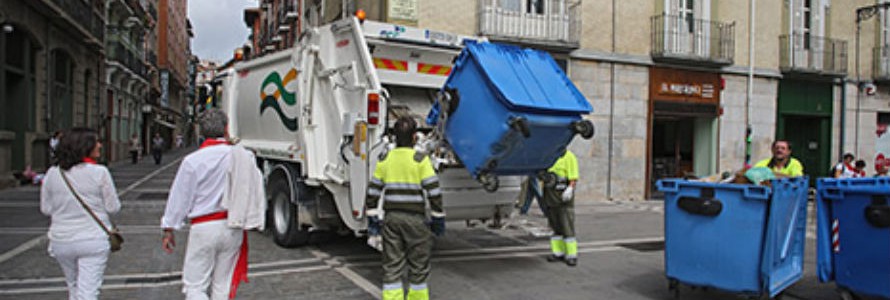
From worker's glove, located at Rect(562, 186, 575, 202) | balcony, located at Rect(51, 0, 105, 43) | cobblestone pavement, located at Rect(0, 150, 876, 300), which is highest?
balcony, located at Rect(51, 0, 105, 43)

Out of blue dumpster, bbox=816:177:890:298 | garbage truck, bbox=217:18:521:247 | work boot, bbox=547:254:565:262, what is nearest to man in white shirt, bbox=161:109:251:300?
garbage truck, bbox=217:18:521:247

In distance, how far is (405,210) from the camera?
4641 millimetres

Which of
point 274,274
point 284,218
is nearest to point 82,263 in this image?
point 274,274

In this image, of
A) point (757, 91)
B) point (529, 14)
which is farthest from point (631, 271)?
point (757, 91)

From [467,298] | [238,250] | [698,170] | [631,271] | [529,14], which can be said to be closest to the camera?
[238,250]

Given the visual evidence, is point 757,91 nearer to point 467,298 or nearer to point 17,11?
point 467,298

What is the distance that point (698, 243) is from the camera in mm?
4832

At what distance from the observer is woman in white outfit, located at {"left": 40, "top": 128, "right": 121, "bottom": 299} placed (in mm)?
3684

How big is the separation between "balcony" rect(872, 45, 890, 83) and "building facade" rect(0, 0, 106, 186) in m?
23.2

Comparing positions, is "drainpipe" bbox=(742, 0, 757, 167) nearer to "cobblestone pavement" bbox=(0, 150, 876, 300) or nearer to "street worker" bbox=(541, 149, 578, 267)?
"cobblestone pavement" bbox=(0, 150, 876, 300)

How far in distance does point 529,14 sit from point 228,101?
671 cm

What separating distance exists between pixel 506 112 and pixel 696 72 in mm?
11921

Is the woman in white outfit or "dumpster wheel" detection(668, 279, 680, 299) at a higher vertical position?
the woman in white outfit

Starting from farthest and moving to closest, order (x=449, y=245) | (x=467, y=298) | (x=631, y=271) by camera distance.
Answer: (x=449, y=245), (x=631, y=271), (x=467, y=298)
